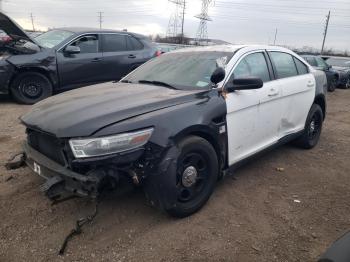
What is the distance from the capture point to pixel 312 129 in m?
5.93

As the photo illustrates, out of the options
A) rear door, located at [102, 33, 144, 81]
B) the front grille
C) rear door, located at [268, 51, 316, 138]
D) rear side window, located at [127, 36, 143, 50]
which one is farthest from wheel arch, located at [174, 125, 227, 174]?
rear side window, located at [127, 36, 143, 50]

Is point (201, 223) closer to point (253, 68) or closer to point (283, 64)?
point (253, 68)

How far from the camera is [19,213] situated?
142 inches

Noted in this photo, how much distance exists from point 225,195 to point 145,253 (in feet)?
4.41

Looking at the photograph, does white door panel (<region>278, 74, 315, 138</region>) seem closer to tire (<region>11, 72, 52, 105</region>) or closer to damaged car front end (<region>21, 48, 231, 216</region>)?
damaged car front end (<region>21, 48, 231, 216</region>)

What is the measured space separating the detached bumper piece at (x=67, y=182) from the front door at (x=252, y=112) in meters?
1.59

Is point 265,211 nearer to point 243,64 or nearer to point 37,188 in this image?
point 243,64

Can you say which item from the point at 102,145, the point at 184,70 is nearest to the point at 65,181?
the point at 102,145

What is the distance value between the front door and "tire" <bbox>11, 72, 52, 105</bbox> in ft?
17.0

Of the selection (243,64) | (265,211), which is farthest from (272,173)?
(243,64)

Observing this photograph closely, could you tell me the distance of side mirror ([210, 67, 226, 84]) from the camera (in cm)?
384

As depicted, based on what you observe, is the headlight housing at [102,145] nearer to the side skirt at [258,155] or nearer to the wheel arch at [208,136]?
the wheel arch at [208,136]

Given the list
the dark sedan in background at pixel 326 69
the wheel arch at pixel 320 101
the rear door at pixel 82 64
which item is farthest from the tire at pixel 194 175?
the dark sedan in background at pixel 326 69

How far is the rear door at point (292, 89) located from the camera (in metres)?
4.94
